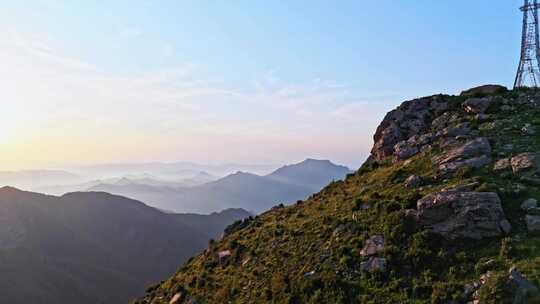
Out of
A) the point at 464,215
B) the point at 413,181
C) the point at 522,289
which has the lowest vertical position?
the point at 522,289

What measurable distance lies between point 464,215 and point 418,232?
2827mm

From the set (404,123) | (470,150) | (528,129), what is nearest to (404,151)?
(404,123)

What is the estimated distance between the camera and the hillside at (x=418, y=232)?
2052 cm

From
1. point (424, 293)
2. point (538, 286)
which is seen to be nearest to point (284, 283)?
point (424, 293)

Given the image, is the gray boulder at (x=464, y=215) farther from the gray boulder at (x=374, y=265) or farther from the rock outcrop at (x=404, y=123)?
the rock outcrop at (x=404, y=123)

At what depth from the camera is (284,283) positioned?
26391mm

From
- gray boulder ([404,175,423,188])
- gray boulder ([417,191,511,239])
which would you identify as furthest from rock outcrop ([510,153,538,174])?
gray boulder ([404,175,423,188])

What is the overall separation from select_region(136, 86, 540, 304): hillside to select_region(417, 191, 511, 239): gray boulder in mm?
60

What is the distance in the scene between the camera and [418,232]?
24.3 meters

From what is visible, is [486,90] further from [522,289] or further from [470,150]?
[522,289]

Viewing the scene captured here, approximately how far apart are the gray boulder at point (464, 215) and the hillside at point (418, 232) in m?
0.06

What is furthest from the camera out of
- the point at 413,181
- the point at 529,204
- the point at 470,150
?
the point at 470,150

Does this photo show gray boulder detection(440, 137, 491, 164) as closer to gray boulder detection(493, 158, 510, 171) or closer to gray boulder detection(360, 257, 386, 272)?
gray boulder detection(493, 158, 510, 171)

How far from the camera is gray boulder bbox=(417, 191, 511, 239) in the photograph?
22297mm
